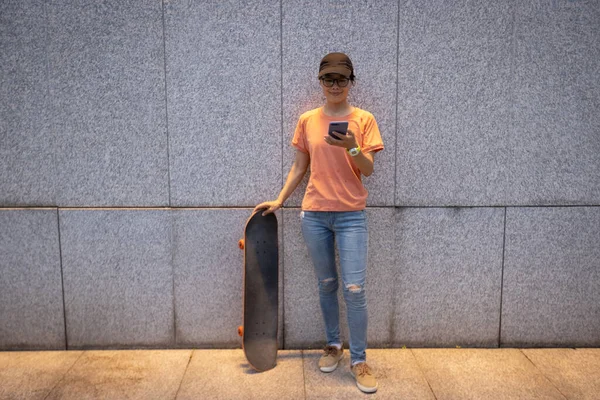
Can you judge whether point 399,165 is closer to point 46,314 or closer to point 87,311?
point 87,311

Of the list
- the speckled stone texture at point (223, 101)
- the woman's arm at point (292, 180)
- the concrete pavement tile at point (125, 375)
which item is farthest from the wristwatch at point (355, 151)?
the concrete pavement tile at point (125, 375)

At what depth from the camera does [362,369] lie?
3086 mm

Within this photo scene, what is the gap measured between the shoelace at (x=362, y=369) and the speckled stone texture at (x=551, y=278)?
1340mm

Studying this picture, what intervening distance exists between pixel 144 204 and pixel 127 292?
2.42 ft

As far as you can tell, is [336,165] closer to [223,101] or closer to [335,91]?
[335,91]

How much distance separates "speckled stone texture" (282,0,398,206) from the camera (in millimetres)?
3371

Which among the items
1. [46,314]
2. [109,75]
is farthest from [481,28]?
[46,314]

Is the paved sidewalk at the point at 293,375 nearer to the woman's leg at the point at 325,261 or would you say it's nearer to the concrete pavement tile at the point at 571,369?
the concrete pavement tile at the point at 571,369

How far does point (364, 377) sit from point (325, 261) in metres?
0.84

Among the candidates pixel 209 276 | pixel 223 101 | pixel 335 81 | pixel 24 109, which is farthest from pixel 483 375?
pixel 24 109

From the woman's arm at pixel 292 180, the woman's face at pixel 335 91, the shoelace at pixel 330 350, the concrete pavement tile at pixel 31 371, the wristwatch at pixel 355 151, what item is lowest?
the concrete pavement tile at pixel 31 371

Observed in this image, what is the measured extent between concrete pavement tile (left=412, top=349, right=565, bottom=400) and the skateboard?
120 centimetres

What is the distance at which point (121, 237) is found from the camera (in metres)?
3.55

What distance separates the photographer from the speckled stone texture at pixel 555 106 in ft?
11.3
